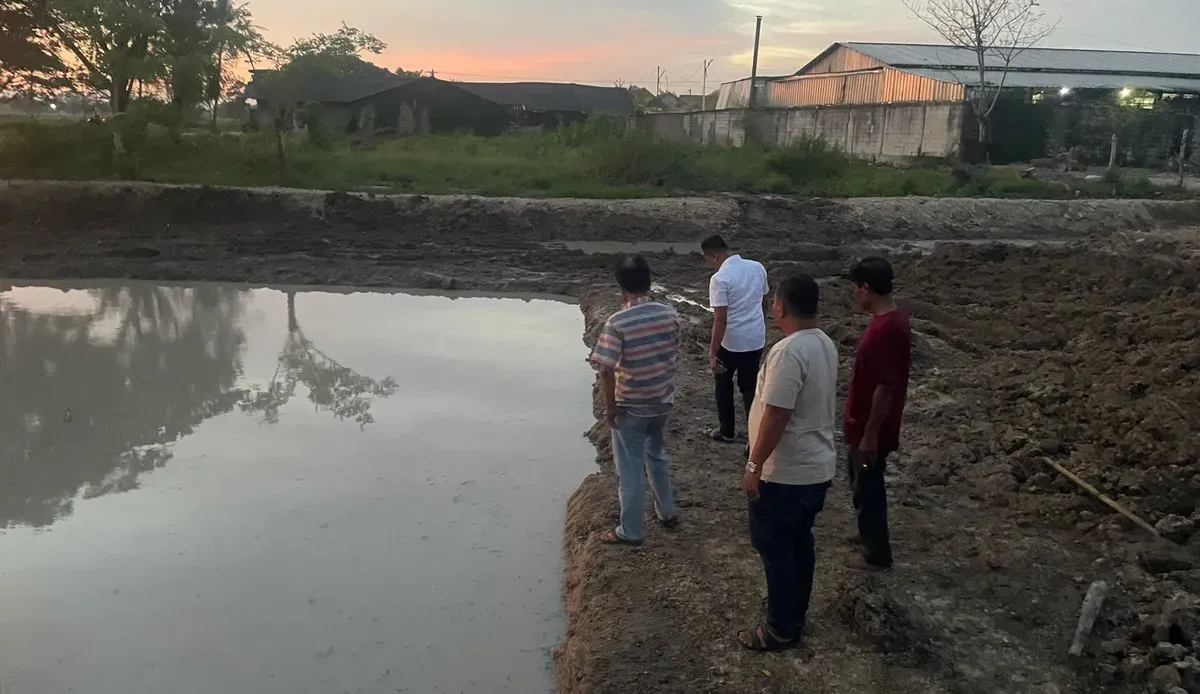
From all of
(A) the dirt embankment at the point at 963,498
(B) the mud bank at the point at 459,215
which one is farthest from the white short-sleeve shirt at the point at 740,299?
(B) the mud bank at the point at 459,215

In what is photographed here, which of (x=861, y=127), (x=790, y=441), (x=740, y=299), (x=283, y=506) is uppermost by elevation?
(x=861, y=127)

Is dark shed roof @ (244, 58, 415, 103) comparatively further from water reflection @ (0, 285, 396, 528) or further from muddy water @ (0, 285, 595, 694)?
muddy water @ (0, 285, 595, 694)

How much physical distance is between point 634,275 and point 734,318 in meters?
1.60

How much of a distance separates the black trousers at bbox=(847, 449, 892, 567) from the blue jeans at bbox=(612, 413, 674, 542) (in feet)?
3.00

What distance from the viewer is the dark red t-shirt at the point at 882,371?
11.7ft

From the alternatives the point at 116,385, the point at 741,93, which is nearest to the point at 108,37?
the point at 116,385

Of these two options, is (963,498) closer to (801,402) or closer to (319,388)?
(801,402)

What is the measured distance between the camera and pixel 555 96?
1613 inches

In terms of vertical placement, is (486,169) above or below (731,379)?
above

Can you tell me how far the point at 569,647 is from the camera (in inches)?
146

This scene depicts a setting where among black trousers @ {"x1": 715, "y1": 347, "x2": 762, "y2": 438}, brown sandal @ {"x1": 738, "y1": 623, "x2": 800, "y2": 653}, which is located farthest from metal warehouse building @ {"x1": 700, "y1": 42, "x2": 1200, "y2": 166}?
brown sandal @ {"x1": 738, "y1": 623, "x2": 800, "y2": 653}

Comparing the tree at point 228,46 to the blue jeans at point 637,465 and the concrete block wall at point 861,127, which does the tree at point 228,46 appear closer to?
the concrete block wall at point 861,127

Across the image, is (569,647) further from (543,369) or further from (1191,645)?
(543,369)

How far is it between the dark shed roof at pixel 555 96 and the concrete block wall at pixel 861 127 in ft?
28.7
